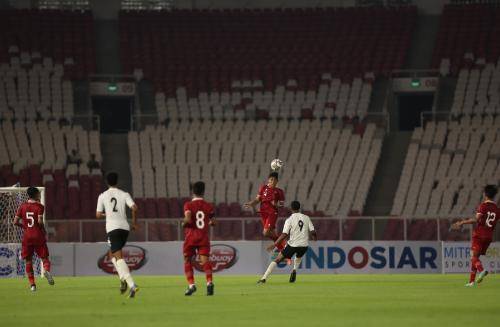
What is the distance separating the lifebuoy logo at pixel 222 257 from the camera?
34.1 metres

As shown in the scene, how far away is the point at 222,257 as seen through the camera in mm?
34250

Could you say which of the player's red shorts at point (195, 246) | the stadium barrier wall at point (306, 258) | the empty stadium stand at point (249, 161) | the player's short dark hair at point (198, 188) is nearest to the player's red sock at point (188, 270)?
the player's red shorts at point (195, 246)

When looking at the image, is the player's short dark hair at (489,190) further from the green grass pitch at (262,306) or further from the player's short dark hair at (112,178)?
the player's short dark hair at (112,178)

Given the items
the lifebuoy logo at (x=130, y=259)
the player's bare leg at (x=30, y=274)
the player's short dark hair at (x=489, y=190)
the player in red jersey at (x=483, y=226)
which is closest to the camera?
the player's short dark hair at (x=489, y=190)

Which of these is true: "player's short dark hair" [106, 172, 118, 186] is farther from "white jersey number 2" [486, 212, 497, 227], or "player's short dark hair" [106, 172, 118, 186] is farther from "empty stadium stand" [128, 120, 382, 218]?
"empty stadium stand" [128, 120, 382, 218]

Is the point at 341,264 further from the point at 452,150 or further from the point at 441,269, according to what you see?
the point at 452,150

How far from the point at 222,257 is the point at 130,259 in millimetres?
2715

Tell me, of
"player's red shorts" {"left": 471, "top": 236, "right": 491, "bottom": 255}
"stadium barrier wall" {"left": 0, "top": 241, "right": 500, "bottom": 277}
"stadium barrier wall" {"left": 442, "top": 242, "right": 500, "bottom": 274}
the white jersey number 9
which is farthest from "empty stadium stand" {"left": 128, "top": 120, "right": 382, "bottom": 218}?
the white jersey number 9

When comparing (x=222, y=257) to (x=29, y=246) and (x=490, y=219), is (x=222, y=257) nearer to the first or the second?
(x=29, y=246)

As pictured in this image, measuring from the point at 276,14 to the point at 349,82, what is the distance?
5438mm

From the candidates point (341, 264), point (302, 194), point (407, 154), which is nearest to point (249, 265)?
point (341, 264)

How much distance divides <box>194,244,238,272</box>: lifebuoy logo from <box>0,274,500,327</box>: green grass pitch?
10618 millimetres

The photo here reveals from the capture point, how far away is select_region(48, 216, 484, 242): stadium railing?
3459cm

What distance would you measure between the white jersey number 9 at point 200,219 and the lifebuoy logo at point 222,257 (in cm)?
1521
